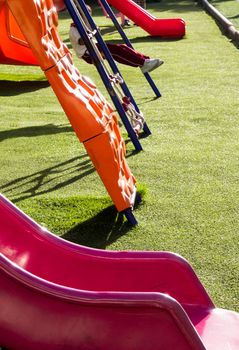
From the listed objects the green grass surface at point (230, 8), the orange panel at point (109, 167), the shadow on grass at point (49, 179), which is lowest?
the green grass surface at point (230, 8)

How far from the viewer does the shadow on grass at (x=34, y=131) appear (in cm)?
638

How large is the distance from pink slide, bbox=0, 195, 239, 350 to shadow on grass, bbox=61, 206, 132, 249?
875 mm

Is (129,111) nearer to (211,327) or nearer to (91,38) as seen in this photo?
(91,38)

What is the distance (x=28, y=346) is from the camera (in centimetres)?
246

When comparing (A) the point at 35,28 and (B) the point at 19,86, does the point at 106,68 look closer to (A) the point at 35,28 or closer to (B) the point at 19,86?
(A) the point at 35,28

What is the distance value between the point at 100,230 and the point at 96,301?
1790mm

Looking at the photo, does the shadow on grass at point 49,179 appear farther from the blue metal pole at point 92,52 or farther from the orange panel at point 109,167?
the orange panel at point 109,167

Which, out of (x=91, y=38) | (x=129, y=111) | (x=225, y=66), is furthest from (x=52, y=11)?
(x=225, y=66)

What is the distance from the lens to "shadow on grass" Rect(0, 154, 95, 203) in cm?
482

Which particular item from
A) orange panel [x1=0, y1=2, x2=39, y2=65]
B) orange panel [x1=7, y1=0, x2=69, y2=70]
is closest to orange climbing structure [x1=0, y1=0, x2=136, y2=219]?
orange panel [x1=7, y1=0, x2=69, y2=70]

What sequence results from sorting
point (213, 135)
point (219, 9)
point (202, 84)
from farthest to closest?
1. point (219, 9)
2. point (202, 84)
3. point (213, 135)

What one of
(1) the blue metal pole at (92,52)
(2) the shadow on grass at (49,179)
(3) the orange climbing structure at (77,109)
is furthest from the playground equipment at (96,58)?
(2) the shadow on grass at (49,179)

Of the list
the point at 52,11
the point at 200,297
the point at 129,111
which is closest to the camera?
the point at 200,297

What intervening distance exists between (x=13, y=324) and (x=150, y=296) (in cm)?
56
